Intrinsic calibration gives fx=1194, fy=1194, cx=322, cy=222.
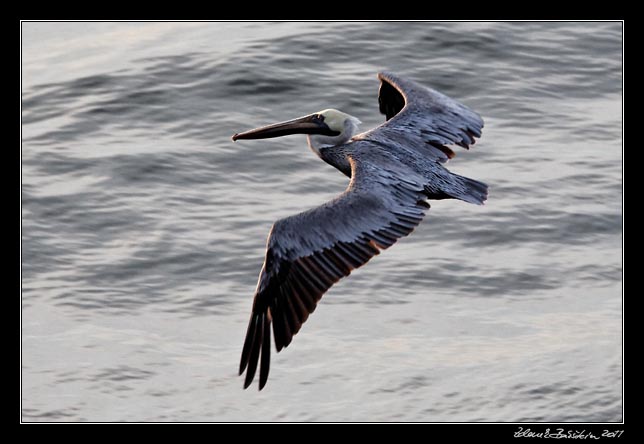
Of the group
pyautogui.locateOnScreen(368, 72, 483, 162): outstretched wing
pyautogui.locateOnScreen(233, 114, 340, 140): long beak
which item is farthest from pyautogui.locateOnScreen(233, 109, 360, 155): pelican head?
pyautogui.locateOnScreen(368, 72, 483, 162): outstretched wing

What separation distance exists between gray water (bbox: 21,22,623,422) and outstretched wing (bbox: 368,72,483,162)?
7.98ft

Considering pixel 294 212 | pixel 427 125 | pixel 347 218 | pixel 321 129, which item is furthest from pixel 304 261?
pixel 294 212

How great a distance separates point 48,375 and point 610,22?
12.4 m

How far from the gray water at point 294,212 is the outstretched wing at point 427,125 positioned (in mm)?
2433

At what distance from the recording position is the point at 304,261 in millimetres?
10539

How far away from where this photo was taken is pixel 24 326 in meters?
14.6

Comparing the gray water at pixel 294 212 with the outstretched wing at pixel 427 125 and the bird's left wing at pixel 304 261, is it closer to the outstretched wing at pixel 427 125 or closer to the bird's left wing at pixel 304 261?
the outstretched wing at pixel 427 125

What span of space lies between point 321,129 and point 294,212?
9.15 feet

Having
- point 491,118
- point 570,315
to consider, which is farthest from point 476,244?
point 491,118

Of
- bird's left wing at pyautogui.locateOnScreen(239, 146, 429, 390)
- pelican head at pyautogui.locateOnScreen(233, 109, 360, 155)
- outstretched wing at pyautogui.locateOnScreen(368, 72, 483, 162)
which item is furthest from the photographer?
pelican head at pyautogui.locateOnScreen(233, 109, 360, 155)

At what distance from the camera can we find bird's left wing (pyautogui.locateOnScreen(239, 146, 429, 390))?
10.5m

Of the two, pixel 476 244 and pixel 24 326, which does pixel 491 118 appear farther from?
pixel 24 326

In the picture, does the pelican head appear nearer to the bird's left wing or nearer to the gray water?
the bird's left wing

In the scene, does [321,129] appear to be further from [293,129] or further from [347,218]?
[347,218]
